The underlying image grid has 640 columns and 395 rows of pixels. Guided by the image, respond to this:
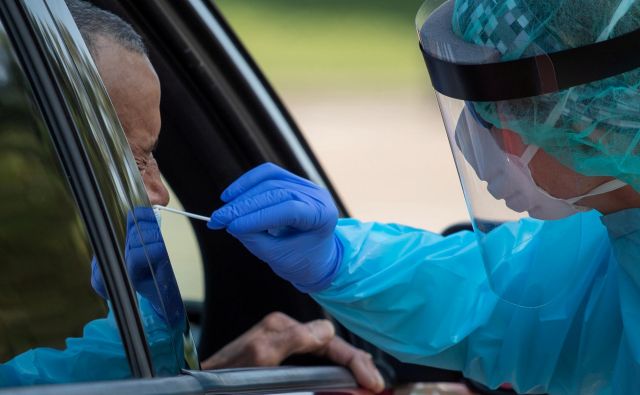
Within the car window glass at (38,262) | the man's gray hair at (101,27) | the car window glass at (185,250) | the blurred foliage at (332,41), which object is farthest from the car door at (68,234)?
the blurred foliage at (332,41)

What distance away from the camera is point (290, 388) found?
1974mm

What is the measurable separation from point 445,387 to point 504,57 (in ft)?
3.23

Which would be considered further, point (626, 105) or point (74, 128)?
point (626, 105)

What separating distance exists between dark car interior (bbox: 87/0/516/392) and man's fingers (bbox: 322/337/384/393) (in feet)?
0.15

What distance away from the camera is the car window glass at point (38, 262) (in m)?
1.36

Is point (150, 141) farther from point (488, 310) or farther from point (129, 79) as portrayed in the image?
point (488, 310)

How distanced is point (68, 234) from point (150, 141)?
30.2 inches

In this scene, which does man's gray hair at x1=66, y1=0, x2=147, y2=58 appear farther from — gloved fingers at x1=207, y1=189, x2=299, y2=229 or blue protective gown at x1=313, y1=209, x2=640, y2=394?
blue protective gown at x1=313, y1=209, x2=640, y2=394

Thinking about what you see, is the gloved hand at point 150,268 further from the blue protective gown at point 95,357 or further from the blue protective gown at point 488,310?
the blue protective gown at point 488,310

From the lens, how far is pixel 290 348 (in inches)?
96.8

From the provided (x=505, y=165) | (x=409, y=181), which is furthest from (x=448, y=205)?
(x=505, y=165)

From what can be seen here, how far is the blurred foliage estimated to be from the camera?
46.3ft

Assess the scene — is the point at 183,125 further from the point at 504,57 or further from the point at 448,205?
the point at 448,205

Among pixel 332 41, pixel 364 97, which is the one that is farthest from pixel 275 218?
pixel 332 41
